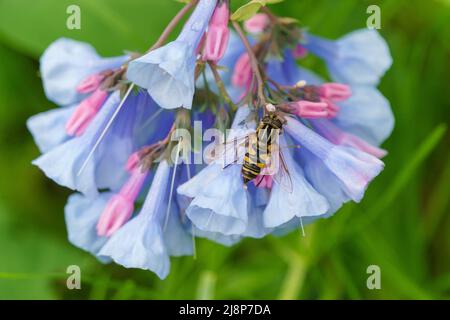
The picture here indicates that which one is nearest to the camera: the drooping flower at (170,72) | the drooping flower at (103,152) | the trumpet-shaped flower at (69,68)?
the drooping flower at (170,72)

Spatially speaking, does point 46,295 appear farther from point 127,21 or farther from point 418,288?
point 418,288

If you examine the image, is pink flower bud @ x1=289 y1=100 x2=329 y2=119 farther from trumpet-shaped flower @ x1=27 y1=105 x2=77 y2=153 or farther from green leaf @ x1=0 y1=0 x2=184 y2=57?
green leaf @ x1=0 y1=0 x2=184 y2=57

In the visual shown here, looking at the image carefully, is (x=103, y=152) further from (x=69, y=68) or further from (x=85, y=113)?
(x=69, y=68)

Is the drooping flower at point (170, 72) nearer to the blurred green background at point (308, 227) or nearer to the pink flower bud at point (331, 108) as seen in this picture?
the pink flower bud at point (331, 108)

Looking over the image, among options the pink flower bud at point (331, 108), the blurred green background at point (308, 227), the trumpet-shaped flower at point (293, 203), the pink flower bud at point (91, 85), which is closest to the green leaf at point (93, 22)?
the blurred green background at point (308, 227)

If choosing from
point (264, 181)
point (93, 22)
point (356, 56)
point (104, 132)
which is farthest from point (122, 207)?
point (93, 22)
